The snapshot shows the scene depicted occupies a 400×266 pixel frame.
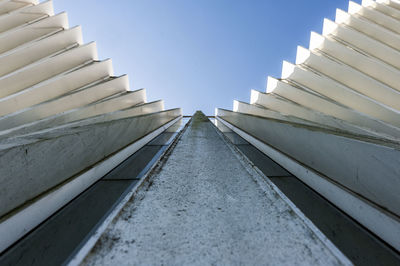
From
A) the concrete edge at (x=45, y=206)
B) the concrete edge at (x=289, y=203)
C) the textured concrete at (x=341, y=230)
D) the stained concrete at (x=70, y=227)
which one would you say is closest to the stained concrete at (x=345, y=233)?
the textured concrete at (x=341, y=230)

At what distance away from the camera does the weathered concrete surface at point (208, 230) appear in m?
1.31

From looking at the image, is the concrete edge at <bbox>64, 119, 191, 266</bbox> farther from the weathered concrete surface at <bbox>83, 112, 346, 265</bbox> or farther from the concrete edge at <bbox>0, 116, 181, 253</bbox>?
the concrete edge at <bbox>0, 116, 181, 253</bbox>

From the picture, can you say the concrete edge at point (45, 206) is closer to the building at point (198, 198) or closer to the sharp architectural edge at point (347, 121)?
the building at point (198, 198)

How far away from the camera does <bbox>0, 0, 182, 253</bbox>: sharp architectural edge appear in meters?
2.15

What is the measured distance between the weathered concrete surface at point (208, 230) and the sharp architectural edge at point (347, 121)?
1148 mm

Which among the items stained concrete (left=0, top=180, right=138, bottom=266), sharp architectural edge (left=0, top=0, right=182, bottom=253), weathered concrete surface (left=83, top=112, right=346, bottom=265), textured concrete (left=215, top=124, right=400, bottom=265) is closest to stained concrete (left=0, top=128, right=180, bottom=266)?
stained concrete (left=0, top=180, right=138, bottom=266)

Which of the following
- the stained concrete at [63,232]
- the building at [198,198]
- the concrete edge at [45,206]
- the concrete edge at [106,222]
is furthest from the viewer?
the concrete edge at [45,206]

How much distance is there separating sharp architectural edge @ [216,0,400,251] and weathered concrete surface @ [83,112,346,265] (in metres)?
1.15

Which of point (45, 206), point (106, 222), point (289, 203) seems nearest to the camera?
point (106, 222)

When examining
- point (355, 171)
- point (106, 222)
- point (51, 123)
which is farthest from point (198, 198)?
point (51, 123)

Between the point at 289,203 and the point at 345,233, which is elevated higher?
the point at 289,203

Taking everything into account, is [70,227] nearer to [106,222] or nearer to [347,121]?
[106,222]

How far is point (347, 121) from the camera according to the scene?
649 centimetres

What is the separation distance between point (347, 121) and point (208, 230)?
7.00 meters
